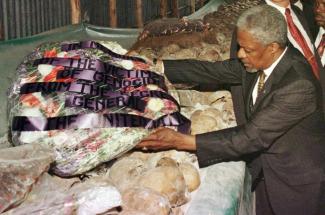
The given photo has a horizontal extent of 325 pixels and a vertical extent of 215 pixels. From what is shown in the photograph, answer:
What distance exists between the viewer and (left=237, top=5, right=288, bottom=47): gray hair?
2271 millimetres

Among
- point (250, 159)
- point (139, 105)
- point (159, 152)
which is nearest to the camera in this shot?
point (139, 105)

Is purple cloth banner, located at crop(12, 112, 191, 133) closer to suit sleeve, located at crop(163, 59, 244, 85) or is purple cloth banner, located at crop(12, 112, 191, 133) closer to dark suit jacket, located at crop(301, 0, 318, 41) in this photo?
suit sleeve, located at crop(163, 59, 244, 85)

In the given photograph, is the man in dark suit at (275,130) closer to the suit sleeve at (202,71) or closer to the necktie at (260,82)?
the necktie at (260,82)

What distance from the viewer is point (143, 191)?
2061 mm

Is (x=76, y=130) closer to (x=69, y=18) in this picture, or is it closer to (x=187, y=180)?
(x=187, y=180)

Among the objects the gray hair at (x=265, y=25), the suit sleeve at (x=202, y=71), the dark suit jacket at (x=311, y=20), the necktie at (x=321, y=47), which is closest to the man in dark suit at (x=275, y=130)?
the gray hair at (x=265, y=25)

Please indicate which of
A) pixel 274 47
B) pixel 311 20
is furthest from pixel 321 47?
pixel 274 47

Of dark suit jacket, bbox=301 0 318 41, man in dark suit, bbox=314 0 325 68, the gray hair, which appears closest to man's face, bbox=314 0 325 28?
man in dark suit, bbox=314 0 325 68

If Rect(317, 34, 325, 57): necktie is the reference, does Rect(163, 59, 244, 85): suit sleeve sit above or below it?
below

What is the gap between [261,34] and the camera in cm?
227

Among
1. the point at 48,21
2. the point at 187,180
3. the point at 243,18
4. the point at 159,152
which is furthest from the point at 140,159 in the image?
the point at 48,21

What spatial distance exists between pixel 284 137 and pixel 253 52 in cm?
58

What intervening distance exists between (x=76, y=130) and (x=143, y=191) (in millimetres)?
440

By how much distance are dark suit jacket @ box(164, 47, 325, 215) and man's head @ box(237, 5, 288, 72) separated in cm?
15
